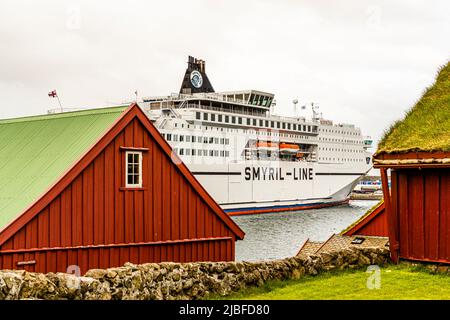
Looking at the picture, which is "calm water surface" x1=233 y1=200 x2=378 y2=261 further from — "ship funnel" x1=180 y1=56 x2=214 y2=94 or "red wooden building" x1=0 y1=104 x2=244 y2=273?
"ship funnel" x1=180 y1=56 x2=214 y2=94

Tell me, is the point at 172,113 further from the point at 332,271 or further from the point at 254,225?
the point at 332,271

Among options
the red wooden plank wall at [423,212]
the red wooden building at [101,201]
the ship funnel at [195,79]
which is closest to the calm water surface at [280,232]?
the red wooden building at [101,201]

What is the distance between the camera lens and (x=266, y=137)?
258 feet

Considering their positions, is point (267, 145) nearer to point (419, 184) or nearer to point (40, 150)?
point (40, 150)

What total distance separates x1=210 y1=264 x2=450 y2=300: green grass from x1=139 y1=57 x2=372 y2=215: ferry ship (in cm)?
5087

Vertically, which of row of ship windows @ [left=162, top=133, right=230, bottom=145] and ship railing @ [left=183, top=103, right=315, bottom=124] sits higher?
ship railing @ [left=183, top=103, right=315, bottom=124]

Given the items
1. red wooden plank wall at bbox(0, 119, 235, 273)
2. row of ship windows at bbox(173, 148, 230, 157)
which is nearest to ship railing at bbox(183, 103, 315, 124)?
row of ship windows at bbox(173, 148, 230, 157)

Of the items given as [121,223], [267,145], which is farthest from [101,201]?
[267,145]

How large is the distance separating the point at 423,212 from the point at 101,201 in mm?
6690

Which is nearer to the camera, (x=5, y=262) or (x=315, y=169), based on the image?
(x=5, y=262)

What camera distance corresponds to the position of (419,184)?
1190 centimetres

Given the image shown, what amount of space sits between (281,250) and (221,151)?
1308 inches

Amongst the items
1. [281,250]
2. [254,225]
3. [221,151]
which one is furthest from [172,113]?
[281,250]

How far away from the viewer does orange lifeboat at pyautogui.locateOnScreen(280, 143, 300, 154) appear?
264ft
